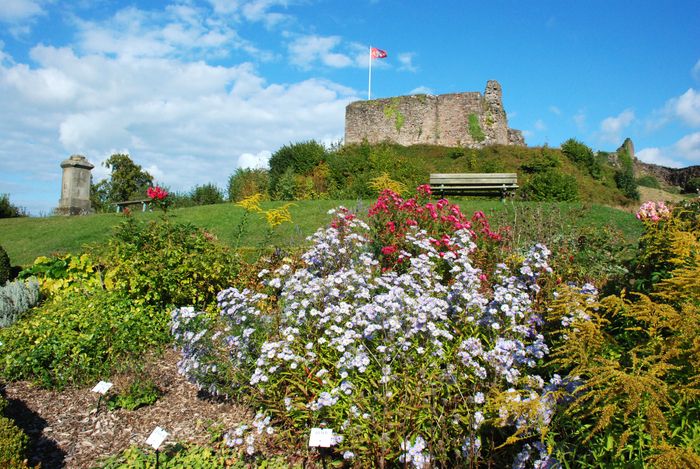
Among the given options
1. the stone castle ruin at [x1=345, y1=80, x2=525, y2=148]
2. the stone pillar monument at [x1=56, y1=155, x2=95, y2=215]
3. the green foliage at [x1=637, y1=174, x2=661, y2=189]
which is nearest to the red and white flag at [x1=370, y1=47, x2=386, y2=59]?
the stone castle ruin at [x1=345, y1=80, x2=525, y2=148]

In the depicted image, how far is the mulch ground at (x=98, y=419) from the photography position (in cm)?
379

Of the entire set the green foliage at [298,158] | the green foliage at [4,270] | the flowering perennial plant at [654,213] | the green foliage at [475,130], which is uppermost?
the green foliage at [475,130]

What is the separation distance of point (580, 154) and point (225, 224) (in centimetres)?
2130

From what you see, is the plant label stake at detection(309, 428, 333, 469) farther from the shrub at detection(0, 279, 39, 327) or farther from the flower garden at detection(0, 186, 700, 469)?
the shrub at detection(0, 279, 39, 327)

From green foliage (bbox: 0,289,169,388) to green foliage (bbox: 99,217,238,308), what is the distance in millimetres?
230

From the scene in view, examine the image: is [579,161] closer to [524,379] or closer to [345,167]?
[345,167]

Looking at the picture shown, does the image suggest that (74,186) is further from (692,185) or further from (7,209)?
(692,185)

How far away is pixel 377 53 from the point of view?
3072 cm

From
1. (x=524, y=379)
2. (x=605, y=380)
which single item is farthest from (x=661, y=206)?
(x=605, y=380)

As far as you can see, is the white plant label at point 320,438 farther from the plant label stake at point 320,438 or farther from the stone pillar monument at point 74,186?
the stone pillar monument at point 74,186

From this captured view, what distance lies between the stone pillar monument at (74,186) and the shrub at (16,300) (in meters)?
9.91

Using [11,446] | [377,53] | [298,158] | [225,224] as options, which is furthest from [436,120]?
[11,446]

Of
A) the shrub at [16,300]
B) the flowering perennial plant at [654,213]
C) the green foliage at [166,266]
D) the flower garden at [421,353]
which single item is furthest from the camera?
the shrub at [16,300]

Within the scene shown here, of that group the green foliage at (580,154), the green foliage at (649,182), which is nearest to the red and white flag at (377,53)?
the green foliage at (580,154)
